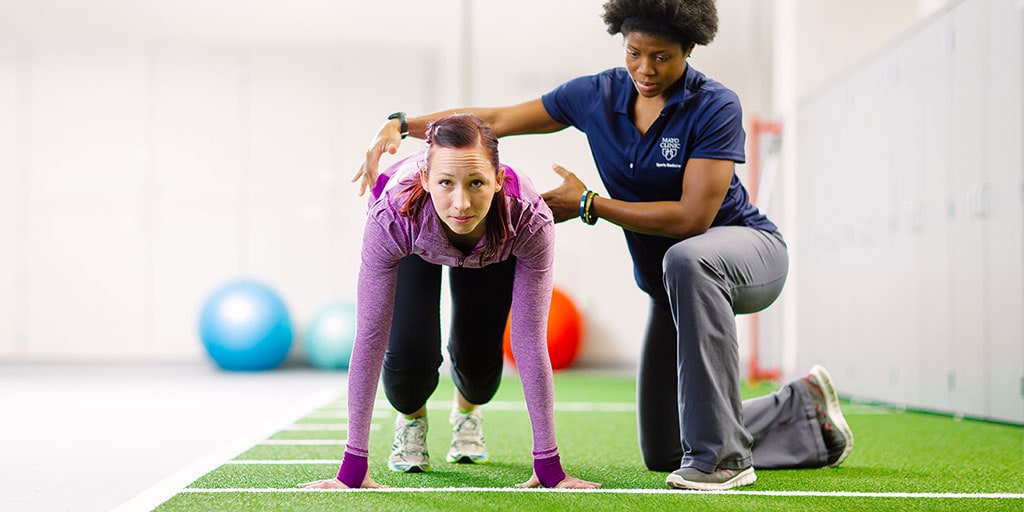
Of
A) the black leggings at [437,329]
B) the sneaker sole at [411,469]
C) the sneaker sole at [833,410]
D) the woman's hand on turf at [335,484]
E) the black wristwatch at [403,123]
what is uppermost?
the black wristwatch at [403,123]

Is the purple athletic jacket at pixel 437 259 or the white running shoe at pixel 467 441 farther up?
the purple athletic jacket at pixel 437 259

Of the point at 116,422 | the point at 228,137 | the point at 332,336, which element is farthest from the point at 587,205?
the point at 228,137

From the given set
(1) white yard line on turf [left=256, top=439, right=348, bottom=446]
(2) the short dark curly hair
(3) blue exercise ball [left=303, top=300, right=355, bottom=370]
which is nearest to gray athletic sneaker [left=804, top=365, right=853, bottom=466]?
(2) the short dark curly hair

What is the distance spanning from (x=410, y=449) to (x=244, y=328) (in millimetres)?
4998

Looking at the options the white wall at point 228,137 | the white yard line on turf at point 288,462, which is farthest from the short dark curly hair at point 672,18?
the white wall at point 228,137

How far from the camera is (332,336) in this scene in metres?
7.69

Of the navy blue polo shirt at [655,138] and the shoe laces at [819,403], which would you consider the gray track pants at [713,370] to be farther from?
the navy blue polo shirt at [655,138]

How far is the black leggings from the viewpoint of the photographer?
8.75 feet

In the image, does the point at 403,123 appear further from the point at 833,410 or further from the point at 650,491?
the point at 833,410

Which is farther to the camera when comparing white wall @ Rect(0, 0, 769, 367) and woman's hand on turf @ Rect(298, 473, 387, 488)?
white wall @ Rect(0, 0, 769, 367)

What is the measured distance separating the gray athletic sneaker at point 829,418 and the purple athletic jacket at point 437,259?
967 millimetres

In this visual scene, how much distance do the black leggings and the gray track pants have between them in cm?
46

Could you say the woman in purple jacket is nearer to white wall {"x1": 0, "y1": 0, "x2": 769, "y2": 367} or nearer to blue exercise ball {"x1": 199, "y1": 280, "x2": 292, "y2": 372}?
blue exercise ball {"x1": 199, "y1": 280, "x2": 292, "y2": 372}

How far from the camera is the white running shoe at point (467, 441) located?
3023 mm
